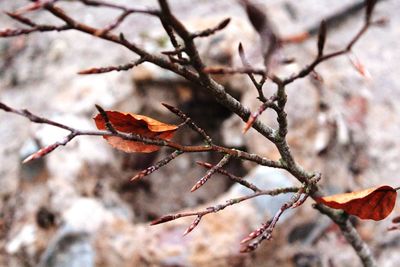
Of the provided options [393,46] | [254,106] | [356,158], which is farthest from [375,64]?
[254,106]

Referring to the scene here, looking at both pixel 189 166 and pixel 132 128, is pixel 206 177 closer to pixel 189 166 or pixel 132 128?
pixel 132 128

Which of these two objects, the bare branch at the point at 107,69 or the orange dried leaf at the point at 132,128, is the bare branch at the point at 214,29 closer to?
the bare branch at the point at 107,69

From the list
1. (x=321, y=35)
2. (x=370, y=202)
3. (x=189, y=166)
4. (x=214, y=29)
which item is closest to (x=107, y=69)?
(x=214, y=29)

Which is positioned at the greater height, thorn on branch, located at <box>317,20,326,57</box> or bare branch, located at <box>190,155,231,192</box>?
thorn on branch, located at <box>317,20,326,57</box>

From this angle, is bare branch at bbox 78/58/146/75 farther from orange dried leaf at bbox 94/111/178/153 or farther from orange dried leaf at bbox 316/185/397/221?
orange dried leaf at bbox 316/185/397/221

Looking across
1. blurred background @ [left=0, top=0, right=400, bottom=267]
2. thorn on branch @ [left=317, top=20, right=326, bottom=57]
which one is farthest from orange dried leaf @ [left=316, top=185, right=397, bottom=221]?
blurred background @ [left=0, top=0, right=400, bottom=267]

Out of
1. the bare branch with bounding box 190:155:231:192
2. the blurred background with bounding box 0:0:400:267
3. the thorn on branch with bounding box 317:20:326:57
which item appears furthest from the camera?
the blurred background with bounding box 0:0:400:267
